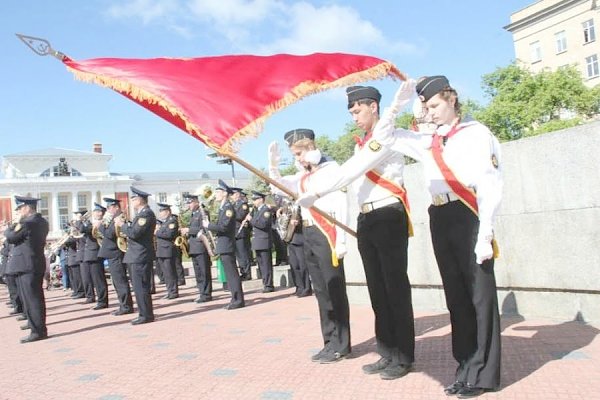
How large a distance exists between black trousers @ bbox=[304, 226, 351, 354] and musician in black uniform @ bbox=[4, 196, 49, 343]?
4.63 m

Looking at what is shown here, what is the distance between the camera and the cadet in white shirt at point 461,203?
371 centimetres

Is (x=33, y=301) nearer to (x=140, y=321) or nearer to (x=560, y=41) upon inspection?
(x=140, y=321)

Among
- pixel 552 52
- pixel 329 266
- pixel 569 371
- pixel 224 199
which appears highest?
pixel 552 52

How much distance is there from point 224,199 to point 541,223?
18.2 ft

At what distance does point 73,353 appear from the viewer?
698cm

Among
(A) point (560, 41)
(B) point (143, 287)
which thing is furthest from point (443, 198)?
(A) point (560, 41)

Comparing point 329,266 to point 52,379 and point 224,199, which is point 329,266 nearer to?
point 52,379

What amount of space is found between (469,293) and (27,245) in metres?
6.53

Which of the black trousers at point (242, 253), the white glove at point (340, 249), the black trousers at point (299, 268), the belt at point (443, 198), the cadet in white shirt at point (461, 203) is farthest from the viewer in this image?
the black trousers at point (242, 253)

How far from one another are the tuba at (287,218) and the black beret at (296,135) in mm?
4883

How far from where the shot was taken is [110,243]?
10.4m

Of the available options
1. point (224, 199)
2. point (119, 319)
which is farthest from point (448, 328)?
point (119, 319)

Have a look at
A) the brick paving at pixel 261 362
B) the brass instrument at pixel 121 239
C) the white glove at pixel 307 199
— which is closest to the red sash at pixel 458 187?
the white glove at pixel 307 199

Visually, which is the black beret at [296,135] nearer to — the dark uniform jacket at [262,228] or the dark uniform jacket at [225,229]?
the dark uniform jacket at [225,229]
